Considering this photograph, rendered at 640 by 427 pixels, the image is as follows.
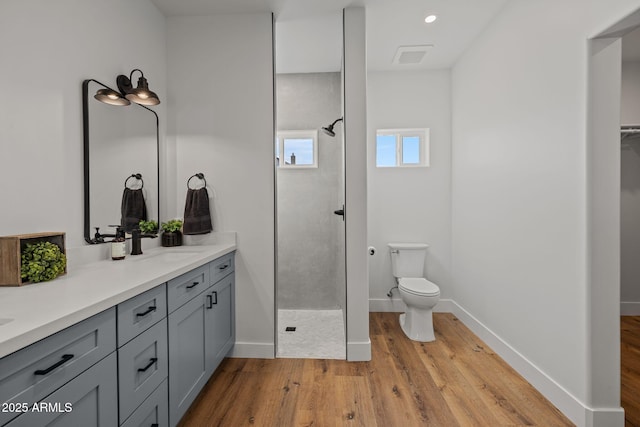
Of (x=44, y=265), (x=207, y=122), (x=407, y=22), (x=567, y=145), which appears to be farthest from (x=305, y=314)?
(x=407, y=22)

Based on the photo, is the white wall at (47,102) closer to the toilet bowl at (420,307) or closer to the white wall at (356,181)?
the white wall at (356,181)

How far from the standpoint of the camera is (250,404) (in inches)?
70.5

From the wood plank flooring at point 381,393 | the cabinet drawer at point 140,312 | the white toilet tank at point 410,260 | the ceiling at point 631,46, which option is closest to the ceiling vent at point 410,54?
the ceiling at point 631,46

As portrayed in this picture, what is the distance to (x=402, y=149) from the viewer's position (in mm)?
3359

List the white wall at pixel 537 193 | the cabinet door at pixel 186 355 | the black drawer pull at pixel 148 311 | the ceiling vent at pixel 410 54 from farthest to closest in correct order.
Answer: the ceiling vent at pixel 410 54
the white wall at pixel 537 193
the cabinet door at pixel 186 355
the black drawer pull at pixel 148 311

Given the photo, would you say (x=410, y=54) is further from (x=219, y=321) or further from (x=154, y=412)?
(x=154, y=412)

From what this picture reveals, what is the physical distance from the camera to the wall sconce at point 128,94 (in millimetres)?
1794

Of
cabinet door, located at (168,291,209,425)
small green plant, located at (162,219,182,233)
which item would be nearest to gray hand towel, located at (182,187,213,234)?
small green plant, located at (162,219,182,233)

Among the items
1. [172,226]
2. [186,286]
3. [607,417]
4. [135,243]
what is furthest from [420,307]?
[135,243]

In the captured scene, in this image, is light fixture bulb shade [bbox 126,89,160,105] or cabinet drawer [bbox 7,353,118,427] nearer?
cabinet drawer [bbox 7,353,118,427]

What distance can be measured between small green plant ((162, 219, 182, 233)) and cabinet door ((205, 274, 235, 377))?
1.84 ft

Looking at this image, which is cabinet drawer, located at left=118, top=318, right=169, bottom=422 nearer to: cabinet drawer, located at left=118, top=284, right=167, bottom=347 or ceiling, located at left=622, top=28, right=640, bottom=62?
cabinet drawer, located at left=118, top=284, right=167, bottom=347

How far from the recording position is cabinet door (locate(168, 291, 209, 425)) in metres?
1.44

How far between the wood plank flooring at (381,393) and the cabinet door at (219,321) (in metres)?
0.19
